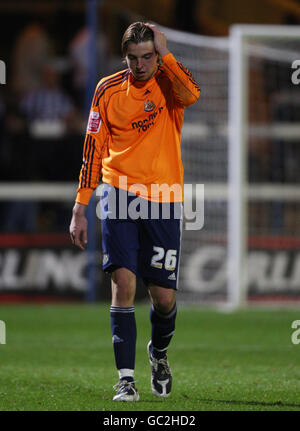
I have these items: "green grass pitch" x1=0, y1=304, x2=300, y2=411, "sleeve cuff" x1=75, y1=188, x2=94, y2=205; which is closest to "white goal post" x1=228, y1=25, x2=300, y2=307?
"green grass pitch" x1=0, y1=304, x2=300, y2=411

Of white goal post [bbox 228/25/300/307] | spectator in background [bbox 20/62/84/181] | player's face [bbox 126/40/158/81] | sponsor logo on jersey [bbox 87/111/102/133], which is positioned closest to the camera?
player's face [bbox 126/40/158/81]

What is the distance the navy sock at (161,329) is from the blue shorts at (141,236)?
190 mm

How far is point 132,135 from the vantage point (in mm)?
5426

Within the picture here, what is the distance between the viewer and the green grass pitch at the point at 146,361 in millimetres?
5254

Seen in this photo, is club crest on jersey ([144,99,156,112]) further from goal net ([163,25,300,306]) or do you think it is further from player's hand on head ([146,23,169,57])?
goal net ([163,25,300,306])

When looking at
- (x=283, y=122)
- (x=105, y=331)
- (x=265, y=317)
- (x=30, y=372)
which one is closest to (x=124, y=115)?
(x=30, y=372)

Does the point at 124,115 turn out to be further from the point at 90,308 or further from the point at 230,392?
the point at 90,308

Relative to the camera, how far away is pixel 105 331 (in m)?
9.09

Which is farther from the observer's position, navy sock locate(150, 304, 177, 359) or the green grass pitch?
navy sock locate(150, 304, 177, 359)

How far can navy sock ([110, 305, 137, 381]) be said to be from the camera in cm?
528

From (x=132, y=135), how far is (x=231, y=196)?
5755mm

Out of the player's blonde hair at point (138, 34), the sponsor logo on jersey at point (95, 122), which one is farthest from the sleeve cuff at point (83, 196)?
the player's blonde hair at point (138, 34)

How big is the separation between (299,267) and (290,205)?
37.3 inches

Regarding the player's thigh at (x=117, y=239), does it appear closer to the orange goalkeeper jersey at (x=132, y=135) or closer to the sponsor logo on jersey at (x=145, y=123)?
the orange goalkeeper jersey at (x=132, y=135)
